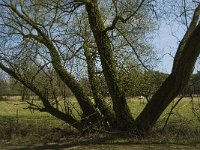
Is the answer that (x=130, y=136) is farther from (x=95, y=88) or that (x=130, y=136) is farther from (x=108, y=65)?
(x=95, y=88)

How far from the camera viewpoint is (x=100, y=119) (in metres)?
16.0

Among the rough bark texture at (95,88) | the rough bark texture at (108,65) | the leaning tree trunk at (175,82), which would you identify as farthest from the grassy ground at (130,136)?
the rough bark texture at (95,88)

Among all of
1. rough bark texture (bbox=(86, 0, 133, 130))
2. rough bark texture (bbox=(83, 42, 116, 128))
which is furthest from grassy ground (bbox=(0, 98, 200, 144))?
rough bark texture (bbox=(83, 42, 116, 128))

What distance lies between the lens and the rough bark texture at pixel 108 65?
1519 cm

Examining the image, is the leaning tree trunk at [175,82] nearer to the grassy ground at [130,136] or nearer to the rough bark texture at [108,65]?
the grassy ground at [130,136]

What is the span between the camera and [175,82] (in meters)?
13.5

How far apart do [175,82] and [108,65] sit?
9.64ft

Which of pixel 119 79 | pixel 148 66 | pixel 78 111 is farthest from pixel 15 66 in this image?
pixel 148 66

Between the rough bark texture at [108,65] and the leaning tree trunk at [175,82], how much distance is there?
80 centimetres

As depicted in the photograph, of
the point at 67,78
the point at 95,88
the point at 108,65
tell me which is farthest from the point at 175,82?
the point at 67,78

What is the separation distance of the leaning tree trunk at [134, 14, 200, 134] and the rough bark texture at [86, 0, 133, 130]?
0.80 meters

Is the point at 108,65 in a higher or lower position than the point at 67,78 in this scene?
higher

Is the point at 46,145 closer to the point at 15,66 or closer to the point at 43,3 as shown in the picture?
the point at 15,66

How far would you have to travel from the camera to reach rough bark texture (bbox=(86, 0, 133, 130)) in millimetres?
15188
